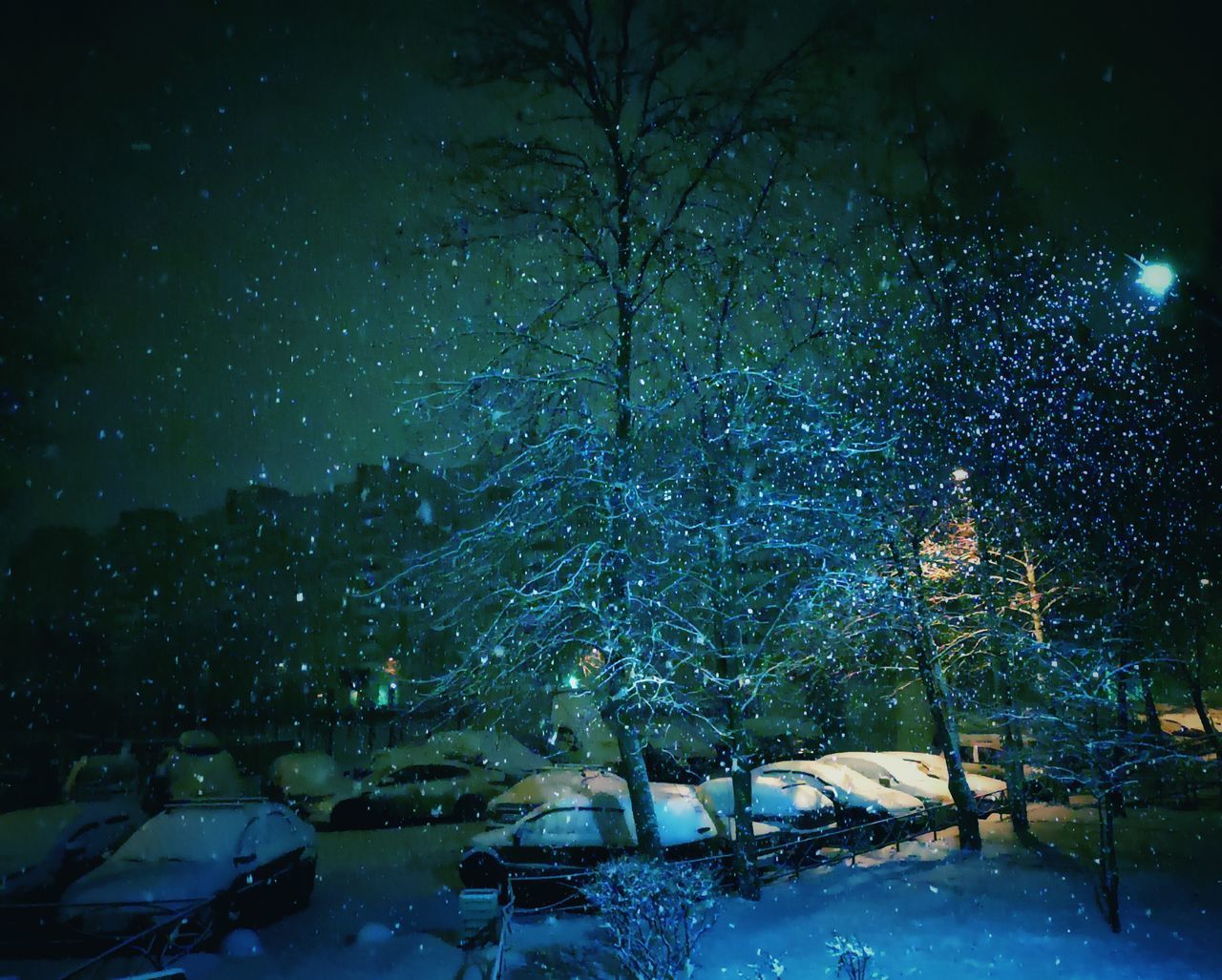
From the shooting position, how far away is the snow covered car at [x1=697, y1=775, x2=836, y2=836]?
12477 mm

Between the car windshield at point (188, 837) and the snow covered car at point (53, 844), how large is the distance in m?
1.61

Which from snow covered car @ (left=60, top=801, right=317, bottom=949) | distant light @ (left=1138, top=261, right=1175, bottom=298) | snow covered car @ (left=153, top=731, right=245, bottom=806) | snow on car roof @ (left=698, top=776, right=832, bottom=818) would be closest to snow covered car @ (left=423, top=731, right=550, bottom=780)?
snow covered car @ (left=153, top=731, right=245, bottom=806)

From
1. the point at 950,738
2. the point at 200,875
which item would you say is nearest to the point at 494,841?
the point at 200,875

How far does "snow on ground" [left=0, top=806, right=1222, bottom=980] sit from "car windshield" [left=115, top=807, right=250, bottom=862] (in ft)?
4.01

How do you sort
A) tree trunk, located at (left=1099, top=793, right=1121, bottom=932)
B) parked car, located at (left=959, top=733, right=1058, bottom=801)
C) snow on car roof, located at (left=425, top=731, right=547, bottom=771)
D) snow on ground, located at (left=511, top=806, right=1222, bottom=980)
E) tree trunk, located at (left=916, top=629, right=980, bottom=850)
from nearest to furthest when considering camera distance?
snow on ground, located at (left=511, top=806, right=1222, bottom=980), tree trunk, located at (left=1099, top=793, right=1121, bottom=932), tree trunk, located at (left=916, top=629, right=980, bottom=850), parked car, located at (left=959, top=733, right=1058, bottom=801), snow on car roof, located at (left=425, top=731, right=547, bottom=771)

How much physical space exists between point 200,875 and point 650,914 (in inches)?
219

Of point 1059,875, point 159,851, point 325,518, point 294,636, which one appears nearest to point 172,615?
point 294,636

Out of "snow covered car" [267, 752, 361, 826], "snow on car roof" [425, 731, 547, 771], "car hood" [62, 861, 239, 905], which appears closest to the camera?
"car hood" [62, 861, 239, 905]

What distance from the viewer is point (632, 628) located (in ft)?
33.7

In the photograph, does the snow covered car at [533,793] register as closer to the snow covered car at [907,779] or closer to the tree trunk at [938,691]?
the snow covered car at [907,779]

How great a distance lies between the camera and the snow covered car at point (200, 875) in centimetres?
845

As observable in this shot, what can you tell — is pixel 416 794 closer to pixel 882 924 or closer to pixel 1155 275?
pixel 882 924

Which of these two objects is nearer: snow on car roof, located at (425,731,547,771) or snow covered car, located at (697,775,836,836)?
snow covered car, located at (697,775,836,836)

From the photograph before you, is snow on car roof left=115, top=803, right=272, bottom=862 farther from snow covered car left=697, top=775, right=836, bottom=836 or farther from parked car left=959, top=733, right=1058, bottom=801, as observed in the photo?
parked car left=959, top=733, right=1058, bottom=801
